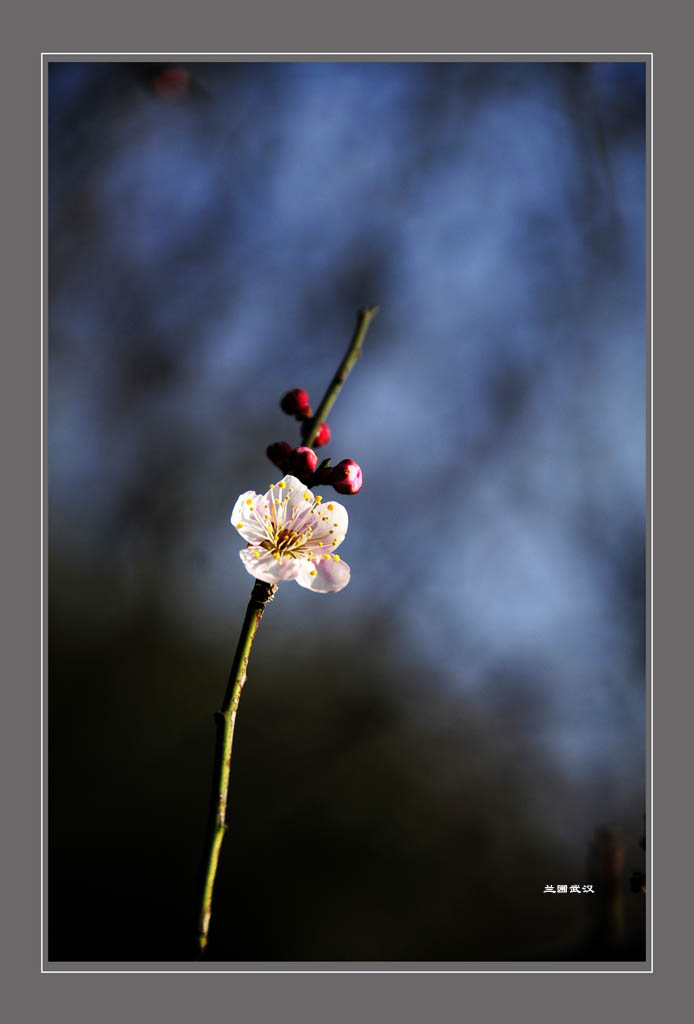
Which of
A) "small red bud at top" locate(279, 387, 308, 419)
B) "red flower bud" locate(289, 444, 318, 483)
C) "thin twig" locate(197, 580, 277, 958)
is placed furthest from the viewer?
"small red bud at top" locate(279, 387, 308, 419)

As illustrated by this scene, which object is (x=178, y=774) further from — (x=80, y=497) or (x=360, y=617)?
(x=80, y=497)

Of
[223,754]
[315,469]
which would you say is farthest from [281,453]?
[223,754]

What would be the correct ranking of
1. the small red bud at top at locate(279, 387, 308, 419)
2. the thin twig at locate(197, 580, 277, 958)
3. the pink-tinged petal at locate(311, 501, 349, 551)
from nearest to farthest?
the thin twig at locate(197, 580, 277, 958)
the pink-tinged petal at locate(311, 501, 349, 551)
the small red bud at top at locate(279, 387, 308, 419)

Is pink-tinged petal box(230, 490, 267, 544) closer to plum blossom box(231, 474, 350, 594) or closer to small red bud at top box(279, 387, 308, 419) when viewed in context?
plum blossom box(231, 474, 350, 594)

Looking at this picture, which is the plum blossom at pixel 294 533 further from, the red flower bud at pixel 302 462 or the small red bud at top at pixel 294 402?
the small red bud at top at pixel 294 402

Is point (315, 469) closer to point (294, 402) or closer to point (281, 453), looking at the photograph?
point (281, 453)

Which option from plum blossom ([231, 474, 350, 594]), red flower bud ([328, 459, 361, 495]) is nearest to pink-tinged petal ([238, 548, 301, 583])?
plum blossom ([231, 474, 350, 594])

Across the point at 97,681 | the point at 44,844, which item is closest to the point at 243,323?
the point at 97,681
